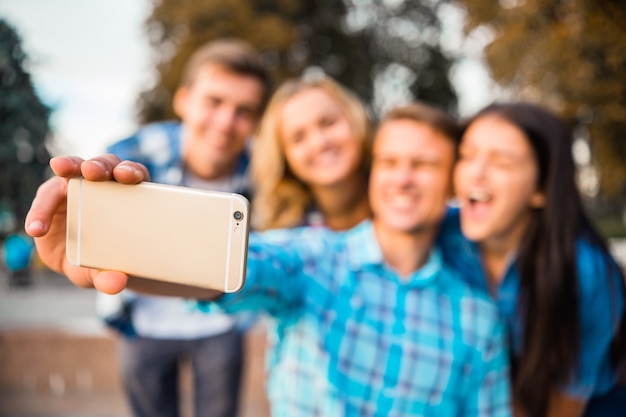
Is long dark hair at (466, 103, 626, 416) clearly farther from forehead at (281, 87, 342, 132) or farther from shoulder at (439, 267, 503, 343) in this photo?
forehead at (281, 87, 342, 132)

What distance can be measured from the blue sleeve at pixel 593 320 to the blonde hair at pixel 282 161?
3.79 ft

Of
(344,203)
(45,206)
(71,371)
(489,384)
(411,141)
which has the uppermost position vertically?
(411,141)

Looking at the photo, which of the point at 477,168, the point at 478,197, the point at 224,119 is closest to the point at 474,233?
the point at 478,197

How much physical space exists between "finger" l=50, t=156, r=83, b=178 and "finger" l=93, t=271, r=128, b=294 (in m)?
0.18

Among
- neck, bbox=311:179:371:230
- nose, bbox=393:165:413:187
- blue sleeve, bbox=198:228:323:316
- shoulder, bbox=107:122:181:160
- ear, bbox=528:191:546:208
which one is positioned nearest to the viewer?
blue sleeve, bbox=198:228:323:316

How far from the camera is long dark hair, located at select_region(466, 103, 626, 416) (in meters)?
2.02

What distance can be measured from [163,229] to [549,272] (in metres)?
1.63

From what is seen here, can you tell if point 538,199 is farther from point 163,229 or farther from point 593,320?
point 163,229

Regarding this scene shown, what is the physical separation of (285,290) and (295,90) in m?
1.39

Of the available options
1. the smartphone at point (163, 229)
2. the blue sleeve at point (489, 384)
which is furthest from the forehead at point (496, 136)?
the smartphone at point (163, 229)

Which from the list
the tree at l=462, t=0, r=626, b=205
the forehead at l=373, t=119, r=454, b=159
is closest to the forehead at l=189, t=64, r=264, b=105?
the forehead at l=373, t=119, r=454, b=159

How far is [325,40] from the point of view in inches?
634

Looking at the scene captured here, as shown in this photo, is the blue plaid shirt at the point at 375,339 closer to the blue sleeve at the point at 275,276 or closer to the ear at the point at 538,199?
the blue sleeve at the point at 275,276

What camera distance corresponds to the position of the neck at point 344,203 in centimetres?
273
